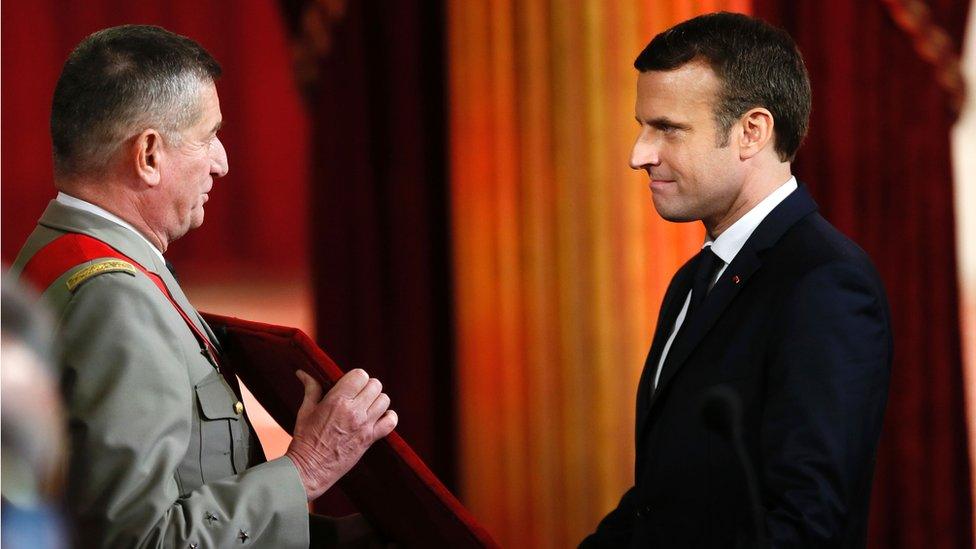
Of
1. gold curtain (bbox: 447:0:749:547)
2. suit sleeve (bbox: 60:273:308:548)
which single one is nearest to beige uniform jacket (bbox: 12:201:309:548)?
suit sleeve (bbox: 60:273:308:548)

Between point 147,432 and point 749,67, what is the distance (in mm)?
991

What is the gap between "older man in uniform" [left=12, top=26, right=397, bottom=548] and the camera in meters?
1.34

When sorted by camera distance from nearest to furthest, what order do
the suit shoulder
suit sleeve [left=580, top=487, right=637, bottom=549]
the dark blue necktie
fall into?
the suit shoulder → the dark blue necktie → suit sleeve [left=580, top=487, right=637, bottom=549]

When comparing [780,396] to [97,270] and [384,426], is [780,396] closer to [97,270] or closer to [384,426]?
[384,426]

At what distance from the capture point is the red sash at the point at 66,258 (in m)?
1.47

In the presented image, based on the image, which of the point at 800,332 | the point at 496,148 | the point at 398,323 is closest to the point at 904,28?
the point at 496,148

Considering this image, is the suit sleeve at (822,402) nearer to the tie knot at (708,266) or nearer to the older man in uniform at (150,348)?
the tie knot at (708,266)

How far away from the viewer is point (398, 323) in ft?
11.3

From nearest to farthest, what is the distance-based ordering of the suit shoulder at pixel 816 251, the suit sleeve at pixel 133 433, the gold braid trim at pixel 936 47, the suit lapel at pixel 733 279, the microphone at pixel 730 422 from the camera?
the microphone at pixel 730 422
the suit sleeve at pixel 133 433
the suit shoulder at pixel 816 251
the suit lapel at pixel 733 279
the gold braid trim at pixel 936 47

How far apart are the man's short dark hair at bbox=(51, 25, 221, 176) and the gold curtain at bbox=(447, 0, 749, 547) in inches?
72.3

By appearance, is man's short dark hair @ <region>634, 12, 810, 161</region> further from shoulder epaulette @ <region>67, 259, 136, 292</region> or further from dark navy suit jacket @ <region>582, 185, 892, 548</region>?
shoulder epaulette @ <region>67, 259, 136, 292</region>

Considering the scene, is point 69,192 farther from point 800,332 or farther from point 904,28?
point 904,28

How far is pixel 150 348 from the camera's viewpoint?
1.39 m

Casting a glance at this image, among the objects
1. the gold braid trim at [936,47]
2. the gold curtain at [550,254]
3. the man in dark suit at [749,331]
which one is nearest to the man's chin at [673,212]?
the man in dark suit at [749,331]
